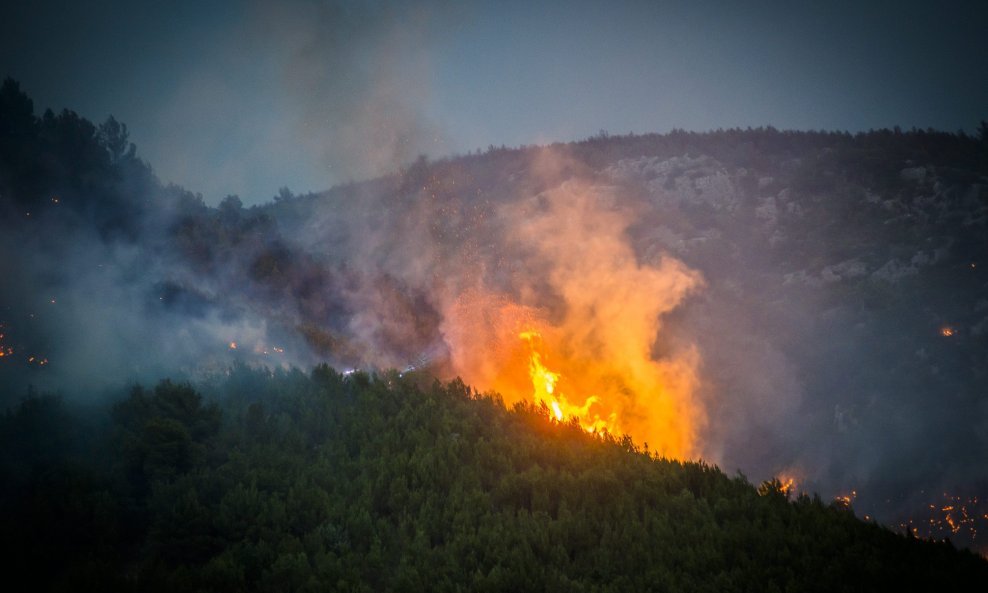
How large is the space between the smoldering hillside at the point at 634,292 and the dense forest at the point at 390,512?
22.2 ft

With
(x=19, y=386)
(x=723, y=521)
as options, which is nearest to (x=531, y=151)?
(x=19, y=386)

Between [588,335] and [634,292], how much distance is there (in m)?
4.75

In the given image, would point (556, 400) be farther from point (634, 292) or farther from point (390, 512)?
point (390, 512)

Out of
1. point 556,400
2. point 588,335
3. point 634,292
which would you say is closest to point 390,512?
point 556,400

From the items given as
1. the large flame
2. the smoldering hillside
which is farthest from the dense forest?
the large flame

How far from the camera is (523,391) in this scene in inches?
992

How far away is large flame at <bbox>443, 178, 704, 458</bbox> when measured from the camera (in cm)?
2445

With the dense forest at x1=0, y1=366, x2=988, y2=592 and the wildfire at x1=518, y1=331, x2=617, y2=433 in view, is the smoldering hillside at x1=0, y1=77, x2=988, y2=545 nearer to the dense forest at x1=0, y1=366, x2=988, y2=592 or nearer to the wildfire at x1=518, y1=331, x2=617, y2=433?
the wildfire at x1=518, y1=331, x2=617, y2=433

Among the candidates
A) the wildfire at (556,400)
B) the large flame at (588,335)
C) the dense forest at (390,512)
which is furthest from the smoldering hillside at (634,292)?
the dense forest at (390,512)

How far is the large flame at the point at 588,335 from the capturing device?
24.5 metres

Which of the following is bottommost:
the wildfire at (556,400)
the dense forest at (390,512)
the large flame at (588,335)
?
the dense forest at (390,512)

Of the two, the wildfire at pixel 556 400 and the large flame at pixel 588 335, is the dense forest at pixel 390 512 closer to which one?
the large flame at pixel 588 335

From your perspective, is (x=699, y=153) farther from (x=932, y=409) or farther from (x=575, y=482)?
(x=575, y=482)

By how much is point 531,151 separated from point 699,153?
1620 cm
